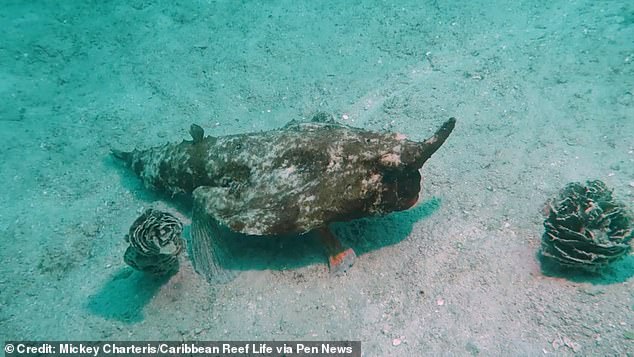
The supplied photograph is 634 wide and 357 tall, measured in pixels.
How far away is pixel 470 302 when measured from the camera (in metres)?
3.48

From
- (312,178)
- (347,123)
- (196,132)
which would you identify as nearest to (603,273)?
(312,178)

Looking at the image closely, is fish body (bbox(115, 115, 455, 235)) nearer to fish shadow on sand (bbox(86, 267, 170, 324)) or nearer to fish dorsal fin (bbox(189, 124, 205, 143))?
fish dorsal fin (bbox(189, 124, 205, 143))

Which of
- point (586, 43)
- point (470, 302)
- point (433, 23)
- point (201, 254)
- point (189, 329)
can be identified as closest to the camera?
point (470, 302)

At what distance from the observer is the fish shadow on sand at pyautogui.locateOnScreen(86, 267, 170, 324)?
13.1 ft

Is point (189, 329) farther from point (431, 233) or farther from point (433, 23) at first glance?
point (433, 23)

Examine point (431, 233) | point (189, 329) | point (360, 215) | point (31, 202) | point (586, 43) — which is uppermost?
point (586, 43)

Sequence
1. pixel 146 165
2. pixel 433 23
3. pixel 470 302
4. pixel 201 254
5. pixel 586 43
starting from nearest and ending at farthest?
pixel 470 302 < pixel 201 254 < pixel 146 165 < pixel 586 43 < pixel 433 23

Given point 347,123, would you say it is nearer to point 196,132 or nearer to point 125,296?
point 196,132

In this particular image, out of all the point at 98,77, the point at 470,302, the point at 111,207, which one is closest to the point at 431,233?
the point at 470,302

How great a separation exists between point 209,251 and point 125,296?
1.07m

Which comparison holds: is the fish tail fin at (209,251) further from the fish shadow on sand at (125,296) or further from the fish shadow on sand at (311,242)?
the fish shadow on sand at (125,296)

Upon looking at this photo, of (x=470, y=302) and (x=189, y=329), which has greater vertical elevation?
(x=470, y=302)

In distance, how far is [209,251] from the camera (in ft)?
13.8

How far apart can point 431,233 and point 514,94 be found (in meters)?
3.15
